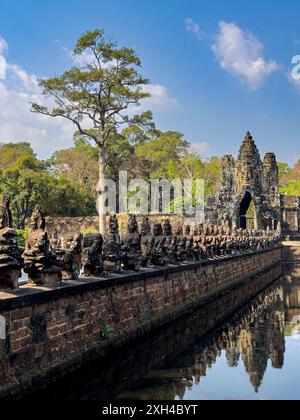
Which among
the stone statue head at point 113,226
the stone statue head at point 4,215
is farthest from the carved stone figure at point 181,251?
the stone statue head at point 4,215

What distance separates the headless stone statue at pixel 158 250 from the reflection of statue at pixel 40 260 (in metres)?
4.15

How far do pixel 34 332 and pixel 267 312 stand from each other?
8.46 meters

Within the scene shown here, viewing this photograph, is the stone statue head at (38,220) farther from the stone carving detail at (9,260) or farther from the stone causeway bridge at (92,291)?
the stone carving detail at (9,260)

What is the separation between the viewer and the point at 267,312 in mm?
13797

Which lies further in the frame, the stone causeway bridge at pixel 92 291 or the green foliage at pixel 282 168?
the green foliage at pixel 282 168

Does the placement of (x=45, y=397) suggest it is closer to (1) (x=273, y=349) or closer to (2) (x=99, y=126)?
(1) (x=273, y=349)

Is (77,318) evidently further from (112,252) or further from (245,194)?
(245,194)

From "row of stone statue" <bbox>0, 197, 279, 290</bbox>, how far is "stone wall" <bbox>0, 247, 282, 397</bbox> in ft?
0.88

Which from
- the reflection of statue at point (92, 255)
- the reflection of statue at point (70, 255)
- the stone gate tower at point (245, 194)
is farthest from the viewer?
the stone gate tower at point (245, 194)

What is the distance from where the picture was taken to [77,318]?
7.65 m

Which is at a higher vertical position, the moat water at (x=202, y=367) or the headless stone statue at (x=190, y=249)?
the headless stone statue at (x=190, y=249)

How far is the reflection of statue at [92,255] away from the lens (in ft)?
28.6

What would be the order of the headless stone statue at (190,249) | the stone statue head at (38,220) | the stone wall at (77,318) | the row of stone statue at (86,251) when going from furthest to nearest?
the headless stone statue at (190,249)
the stone statue head at (38,220)
the row of stone statue at (86,251)
the stone wall at (77,318)
